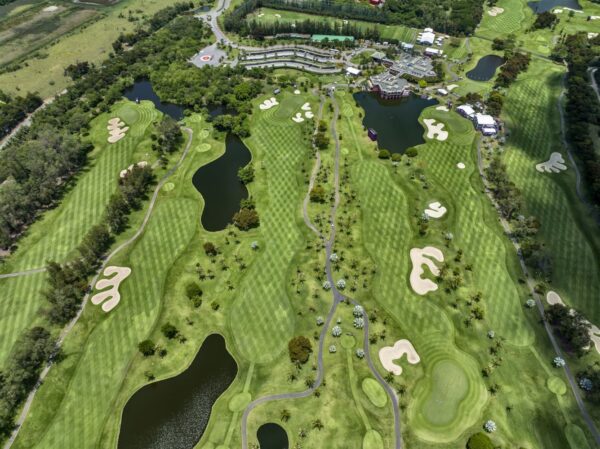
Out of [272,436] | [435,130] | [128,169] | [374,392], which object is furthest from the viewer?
[435,130]

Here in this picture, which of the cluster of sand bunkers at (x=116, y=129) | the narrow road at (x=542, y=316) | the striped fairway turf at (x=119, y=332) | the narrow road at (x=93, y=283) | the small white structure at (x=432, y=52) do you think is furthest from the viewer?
the small white structure at (x=432, y=52)

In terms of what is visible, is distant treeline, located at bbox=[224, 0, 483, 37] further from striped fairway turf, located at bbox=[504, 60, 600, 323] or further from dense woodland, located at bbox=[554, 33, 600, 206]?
striped fairway turf, located at bbox=[504, 60, 600, 323]

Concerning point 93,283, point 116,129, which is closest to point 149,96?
point 116,129

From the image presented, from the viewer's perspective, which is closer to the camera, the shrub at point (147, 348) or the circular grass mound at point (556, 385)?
the circular grass mound at point (556, 385)

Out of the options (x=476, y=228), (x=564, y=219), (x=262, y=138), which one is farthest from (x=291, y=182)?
(x=564, y=219)

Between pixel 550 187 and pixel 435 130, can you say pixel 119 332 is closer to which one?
pixel 435 130

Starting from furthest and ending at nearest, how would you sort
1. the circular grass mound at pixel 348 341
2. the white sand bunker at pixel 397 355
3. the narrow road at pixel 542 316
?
the circular grass mound at pixel 348 341
the white sand bunker at pixel 397 355
the narrow road at pixel 542 316

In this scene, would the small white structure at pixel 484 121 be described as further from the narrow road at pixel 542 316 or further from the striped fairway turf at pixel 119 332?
the striped fairway turf at pixel 119 332

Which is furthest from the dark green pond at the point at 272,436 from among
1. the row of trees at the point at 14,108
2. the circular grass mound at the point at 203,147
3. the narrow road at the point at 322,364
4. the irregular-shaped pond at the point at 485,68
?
the irregular-shaped pond at the point at 485,68
